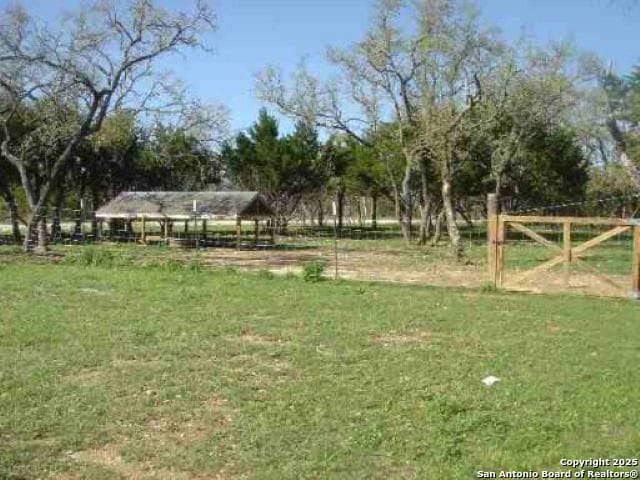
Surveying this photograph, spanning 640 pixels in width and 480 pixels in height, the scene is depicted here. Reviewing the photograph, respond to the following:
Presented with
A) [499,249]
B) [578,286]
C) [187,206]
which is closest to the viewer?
[499,249]

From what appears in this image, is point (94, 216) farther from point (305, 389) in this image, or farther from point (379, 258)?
point (305, 389)

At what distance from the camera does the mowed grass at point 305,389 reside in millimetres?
4707

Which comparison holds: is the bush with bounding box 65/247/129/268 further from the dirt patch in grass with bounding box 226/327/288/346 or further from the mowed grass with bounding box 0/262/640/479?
the dirt patch in grass with bounding box 226/327/288/346

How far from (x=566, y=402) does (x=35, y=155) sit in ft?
91.9

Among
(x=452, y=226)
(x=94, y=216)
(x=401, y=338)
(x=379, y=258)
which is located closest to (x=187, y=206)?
(x=94, y=216)

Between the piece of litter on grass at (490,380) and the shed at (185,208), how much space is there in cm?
2489

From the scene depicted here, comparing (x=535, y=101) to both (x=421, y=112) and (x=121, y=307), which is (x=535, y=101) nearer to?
(x=421, y=112)

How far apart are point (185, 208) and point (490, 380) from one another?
28.2 metres

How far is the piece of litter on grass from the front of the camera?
6512 millimetres

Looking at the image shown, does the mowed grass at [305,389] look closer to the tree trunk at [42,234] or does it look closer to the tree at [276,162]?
the tree trunk at [42,234]

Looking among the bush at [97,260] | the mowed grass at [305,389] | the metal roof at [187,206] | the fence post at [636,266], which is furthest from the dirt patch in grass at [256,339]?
the metal roof at [187,206]

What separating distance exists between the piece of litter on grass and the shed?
24892 mm

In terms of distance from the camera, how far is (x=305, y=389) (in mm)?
6305

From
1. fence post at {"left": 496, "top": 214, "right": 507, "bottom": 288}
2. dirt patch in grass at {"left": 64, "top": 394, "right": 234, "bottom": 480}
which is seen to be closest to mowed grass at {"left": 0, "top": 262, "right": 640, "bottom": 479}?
dirt patch in grass at {"left": 64, "top": 394, "right": 234, "bottom": 480}
